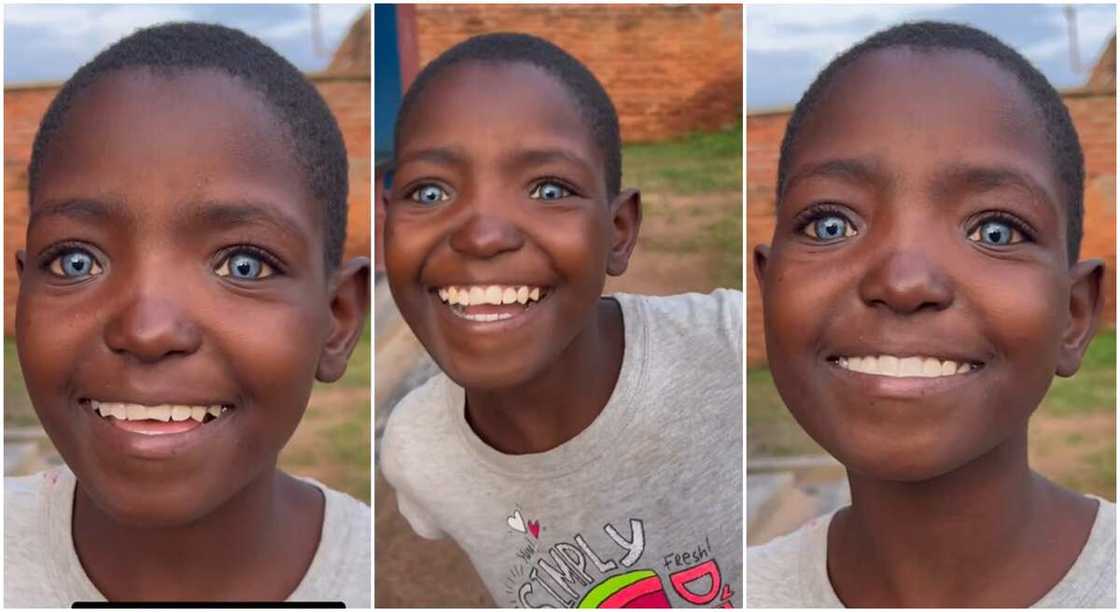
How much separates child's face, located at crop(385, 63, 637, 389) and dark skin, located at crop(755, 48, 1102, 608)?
386mm

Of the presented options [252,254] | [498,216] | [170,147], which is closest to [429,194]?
[498,216]

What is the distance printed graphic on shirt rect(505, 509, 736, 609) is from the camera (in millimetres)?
2668

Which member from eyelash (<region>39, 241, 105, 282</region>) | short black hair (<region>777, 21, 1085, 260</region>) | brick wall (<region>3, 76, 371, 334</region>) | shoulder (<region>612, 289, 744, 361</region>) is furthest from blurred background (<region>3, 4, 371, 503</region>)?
short black hair (<region>777, 21, 1085, 260</region>)

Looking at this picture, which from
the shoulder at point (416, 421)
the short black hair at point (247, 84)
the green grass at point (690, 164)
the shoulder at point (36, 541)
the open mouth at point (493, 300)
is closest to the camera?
the short black hair at point (247, 84)

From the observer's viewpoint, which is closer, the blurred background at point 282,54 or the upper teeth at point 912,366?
the upper teeth at point 912,366

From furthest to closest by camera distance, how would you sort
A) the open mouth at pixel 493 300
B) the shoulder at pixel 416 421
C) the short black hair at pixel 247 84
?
the shoulder at pixel 416 421
the open mouth at pixel 493 300
the short black hair at pixel 247 84

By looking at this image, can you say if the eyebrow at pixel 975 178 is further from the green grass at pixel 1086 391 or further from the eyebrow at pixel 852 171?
the green grass at pixel 1086 391

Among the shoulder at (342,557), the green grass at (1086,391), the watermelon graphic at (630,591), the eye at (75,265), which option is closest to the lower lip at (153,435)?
the eye at (75,265)

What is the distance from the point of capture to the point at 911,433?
6.82ft

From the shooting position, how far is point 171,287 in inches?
84.0

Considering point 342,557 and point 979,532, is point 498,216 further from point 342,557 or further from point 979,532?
point 979,532

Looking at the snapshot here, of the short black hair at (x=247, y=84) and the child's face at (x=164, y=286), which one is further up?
the short black hair at (x=247, y=84)

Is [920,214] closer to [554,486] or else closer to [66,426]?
[554,486]

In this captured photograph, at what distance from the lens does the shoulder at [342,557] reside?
2.52 m
